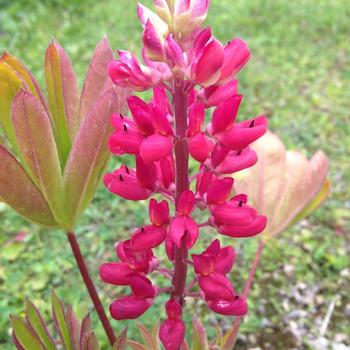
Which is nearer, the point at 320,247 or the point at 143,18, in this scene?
the point at 143,18

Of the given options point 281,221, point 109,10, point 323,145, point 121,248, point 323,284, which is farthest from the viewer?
point 109,10

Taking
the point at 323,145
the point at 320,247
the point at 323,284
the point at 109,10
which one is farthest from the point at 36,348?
the point at 109,10

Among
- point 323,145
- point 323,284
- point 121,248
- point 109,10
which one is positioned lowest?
point 121,248

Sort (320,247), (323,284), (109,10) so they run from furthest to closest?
(109,10), (320,247), (323,284)

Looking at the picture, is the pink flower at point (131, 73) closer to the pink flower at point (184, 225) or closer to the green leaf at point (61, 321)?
the pink flower at point (184, 225)

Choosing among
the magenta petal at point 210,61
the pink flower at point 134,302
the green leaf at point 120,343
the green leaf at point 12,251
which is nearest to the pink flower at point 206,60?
the magenta petal at point 210,61

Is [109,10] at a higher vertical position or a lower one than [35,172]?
higher

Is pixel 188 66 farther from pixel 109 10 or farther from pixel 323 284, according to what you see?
pixel 109 10

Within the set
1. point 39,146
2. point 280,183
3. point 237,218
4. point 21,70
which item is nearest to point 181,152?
point 237,218
